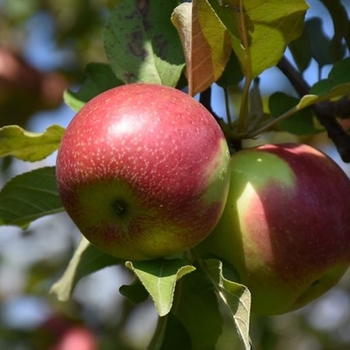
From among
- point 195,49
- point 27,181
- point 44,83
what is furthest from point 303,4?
point 44,83

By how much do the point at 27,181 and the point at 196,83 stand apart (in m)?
0.32

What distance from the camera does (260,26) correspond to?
3.84 ft

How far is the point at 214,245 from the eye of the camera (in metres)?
1.16

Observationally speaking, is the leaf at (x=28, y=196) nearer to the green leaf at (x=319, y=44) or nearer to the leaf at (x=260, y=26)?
the leaf at (x=260, y=26)

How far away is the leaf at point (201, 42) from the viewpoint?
1.11 meters

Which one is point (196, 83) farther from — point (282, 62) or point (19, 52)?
point (19, 52)

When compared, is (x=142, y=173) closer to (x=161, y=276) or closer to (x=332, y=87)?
(x=161, y=276)

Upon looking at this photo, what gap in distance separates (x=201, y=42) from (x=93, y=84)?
0.31 m

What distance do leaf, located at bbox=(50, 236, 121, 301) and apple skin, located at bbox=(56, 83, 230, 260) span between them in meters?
0.34

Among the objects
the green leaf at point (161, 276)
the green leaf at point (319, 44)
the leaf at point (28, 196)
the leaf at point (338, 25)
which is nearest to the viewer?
the green leaf at point (161, 276)

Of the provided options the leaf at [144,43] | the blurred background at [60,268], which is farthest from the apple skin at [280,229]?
the blurred background at [60,268]

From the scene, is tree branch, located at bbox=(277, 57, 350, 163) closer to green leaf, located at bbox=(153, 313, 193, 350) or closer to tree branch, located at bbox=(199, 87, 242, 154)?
tree branch, located at bbox=(199, 87, 242, 154)

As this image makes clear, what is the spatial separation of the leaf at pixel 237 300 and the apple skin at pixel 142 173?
0.06 metres

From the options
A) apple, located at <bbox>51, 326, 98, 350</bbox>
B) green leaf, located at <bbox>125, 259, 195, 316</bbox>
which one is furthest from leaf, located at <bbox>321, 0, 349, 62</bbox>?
apple, located at <bbox>51, 326, 98, 350</bbox>
